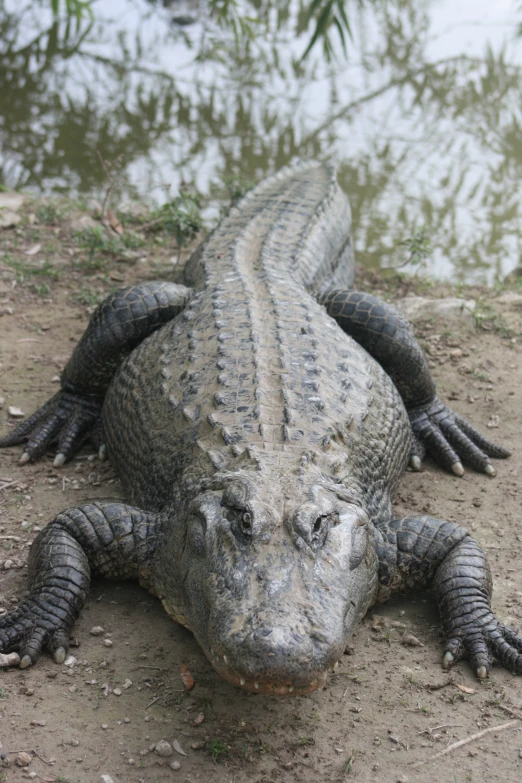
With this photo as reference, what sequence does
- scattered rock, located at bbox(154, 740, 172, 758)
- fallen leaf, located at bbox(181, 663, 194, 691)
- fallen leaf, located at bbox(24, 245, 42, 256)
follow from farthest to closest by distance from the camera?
fallen leaf, located at bbox(24, 245, 42, 256) < fallen leaf, located at bbox(181, 663, 194, 691) < scattered rock, located at bbox(154, 740, 172, 758)

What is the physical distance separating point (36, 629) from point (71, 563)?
0.31 m

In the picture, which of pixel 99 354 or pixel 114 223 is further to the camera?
pixel 114 223

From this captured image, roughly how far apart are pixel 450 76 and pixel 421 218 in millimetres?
4275

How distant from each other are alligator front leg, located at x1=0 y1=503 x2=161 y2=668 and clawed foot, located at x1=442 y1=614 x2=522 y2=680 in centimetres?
133

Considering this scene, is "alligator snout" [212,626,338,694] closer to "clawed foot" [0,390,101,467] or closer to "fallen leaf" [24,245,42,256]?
"clawed foot" [0,390,101,467]

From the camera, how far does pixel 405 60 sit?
11.6m

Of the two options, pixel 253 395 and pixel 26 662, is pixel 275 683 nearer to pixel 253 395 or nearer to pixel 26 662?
pixel 26 662

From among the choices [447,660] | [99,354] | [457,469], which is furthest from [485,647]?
[99,354]

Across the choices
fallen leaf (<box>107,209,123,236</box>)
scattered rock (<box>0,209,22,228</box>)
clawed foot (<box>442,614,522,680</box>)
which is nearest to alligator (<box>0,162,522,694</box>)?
clawed foot (<box>442,614,522,680</box>)

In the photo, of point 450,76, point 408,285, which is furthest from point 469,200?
point 450,76

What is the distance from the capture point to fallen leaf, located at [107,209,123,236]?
23.2 feet

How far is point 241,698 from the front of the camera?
2.96 meters

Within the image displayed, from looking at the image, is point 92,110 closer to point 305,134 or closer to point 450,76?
point 305,134

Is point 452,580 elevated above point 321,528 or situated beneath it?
situated beneath
